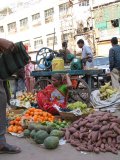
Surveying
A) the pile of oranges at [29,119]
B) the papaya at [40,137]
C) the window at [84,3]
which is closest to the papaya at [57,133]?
the papaya at [40,137]

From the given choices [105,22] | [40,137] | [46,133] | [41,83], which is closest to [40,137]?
[40,137]

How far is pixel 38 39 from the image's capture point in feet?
133

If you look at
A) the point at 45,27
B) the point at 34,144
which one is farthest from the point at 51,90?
the point at 45,27

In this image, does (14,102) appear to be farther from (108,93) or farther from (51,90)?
(108,93)

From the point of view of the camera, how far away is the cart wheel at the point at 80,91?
931 cm

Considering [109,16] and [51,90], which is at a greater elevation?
[109,16]

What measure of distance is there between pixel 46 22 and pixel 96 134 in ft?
115

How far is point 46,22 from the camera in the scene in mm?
39500

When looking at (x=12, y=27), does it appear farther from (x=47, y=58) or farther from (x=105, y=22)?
(x=47, y=58)

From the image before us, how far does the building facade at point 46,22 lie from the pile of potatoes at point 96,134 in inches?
1054

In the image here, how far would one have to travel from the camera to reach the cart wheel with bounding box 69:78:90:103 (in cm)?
931

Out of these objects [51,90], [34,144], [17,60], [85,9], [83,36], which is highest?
[85,9]

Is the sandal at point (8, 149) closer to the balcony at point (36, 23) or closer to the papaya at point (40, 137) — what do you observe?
the papaya at point (40, 137)

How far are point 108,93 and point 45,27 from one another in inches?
1236
